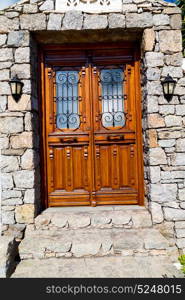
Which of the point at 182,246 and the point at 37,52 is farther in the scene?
the point at 37,52

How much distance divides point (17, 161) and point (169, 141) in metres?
2.22

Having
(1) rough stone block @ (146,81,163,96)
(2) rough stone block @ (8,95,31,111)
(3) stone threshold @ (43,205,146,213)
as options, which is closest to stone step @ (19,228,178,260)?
(3) stone threshold @ (43,205,146,213)

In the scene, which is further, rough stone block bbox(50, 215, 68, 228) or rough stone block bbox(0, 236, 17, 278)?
rough stone block bbox(50, 215, 68, 228)

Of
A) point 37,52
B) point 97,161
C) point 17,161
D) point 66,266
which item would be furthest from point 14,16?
point 66,266

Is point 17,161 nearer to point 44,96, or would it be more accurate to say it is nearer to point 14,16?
point 44,96

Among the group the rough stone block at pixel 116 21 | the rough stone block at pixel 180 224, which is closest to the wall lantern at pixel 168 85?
the rough stone block at pixel 116 21

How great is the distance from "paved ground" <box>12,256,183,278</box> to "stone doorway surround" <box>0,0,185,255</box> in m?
0.61

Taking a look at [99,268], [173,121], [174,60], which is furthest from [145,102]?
[99,268]

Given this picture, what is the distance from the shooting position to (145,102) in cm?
360

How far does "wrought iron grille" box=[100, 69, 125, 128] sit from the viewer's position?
12.6 feet

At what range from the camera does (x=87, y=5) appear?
3.62 meters

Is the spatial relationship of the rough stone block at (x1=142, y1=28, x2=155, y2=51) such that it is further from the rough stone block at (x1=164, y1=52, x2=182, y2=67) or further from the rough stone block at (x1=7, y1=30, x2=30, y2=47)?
the rough stone block at (x1=7, y1=30, x2=30, y2=47)

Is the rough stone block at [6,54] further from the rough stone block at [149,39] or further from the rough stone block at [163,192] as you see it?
the rough stone block at [163,192]

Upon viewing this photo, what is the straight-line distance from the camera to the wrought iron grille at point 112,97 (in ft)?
12.6
